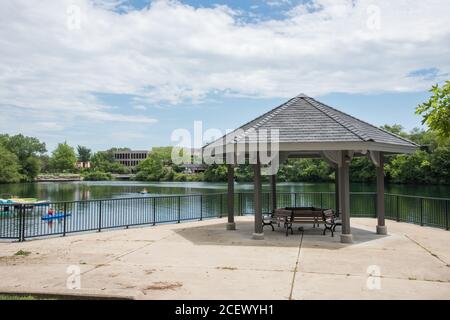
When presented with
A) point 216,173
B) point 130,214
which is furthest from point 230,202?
point 216,173

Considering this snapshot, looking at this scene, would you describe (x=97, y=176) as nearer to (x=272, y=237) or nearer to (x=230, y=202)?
(x=230, y=202)

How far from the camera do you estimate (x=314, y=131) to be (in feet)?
37.1

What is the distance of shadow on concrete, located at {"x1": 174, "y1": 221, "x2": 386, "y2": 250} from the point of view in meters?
10.8

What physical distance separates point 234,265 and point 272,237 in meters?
3.88

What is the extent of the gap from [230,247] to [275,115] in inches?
180

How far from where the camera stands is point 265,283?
690cm

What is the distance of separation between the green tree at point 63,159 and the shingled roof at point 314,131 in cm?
13870

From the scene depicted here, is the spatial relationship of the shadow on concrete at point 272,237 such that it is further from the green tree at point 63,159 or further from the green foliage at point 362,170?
the green tree at point 63,159

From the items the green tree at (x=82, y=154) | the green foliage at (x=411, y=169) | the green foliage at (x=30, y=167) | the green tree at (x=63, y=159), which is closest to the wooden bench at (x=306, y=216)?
the green foliage at (x=411, y=169)

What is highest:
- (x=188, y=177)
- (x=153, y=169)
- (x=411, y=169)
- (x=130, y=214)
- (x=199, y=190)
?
(x=153, y=169)

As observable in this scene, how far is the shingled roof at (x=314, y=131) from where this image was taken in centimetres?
1073

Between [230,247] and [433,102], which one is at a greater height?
[433,102]
